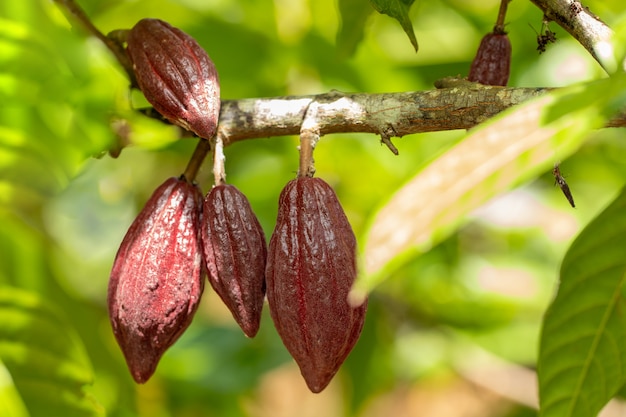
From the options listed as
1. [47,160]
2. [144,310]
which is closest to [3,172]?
[47,160]

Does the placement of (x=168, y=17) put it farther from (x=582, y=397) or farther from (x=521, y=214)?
(x=582, y=397)

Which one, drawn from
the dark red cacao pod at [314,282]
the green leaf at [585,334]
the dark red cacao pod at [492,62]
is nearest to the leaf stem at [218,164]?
the dark red cacao pod at [314,282]

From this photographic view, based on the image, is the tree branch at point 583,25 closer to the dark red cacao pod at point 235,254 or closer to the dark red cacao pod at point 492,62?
the dark red cacao pod at point 492,62

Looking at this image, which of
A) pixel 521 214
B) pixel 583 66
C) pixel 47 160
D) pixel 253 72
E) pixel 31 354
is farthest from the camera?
pixel 521 214

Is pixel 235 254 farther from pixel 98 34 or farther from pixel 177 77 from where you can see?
pixel 98 34

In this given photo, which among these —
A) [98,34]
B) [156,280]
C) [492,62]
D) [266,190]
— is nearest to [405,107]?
[492,62]

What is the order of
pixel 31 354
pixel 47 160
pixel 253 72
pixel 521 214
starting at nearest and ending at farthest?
pixel 31 354 < pixel 47 160 < pixel 253 72 < pixel 521 214

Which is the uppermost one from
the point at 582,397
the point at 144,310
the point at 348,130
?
the point at 348,130
